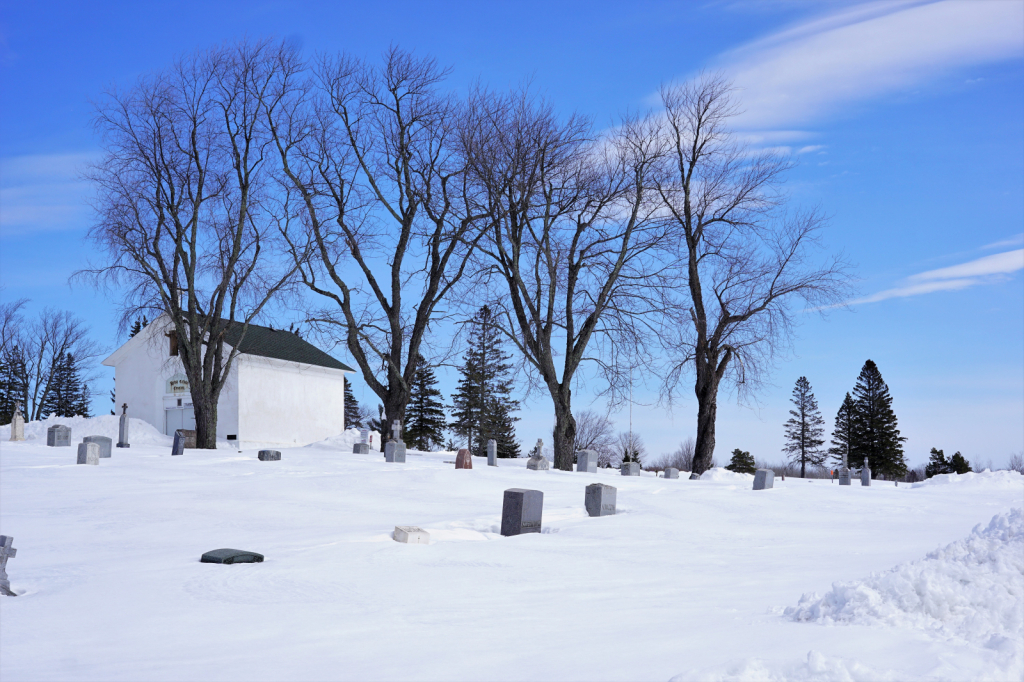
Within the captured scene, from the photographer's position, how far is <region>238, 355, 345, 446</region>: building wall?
37.2 meters

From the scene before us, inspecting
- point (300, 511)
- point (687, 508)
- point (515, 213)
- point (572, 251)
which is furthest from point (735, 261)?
point (300, 511)

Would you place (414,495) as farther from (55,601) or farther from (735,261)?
(735,261)

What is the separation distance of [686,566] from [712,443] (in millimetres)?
18562

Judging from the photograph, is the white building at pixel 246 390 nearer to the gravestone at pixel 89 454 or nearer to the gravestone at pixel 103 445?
the gravestone at pixel 103 445

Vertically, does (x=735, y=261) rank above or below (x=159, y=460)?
above

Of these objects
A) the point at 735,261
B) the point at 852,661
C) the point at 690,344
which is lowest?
the point at 852,661

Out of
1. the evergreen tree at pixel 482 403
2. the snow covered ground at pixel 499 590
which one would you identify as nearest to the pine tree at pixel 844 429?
the evergreen tree at pixel 482 403

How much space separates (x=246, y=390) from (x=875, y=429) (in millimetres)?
41828

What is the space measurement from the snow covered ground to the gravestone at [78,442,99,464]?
382 centimetres

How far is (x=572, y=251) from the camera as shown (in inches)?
989

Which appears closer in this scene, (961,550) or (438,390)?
(961,550)

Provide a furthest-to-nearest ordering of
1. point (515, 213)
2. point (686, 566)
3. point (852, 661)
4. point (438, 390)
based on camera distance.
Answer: point (438, 390)
point (515, 213)
point (686, 566)
point (852, 661)

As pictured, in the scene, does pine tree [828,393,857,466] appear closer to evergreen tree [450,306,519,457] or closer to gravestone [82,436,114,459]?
evergreen tree [450,306,519,457]

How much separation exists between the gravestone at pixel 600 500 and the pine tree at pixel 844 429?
166ft
